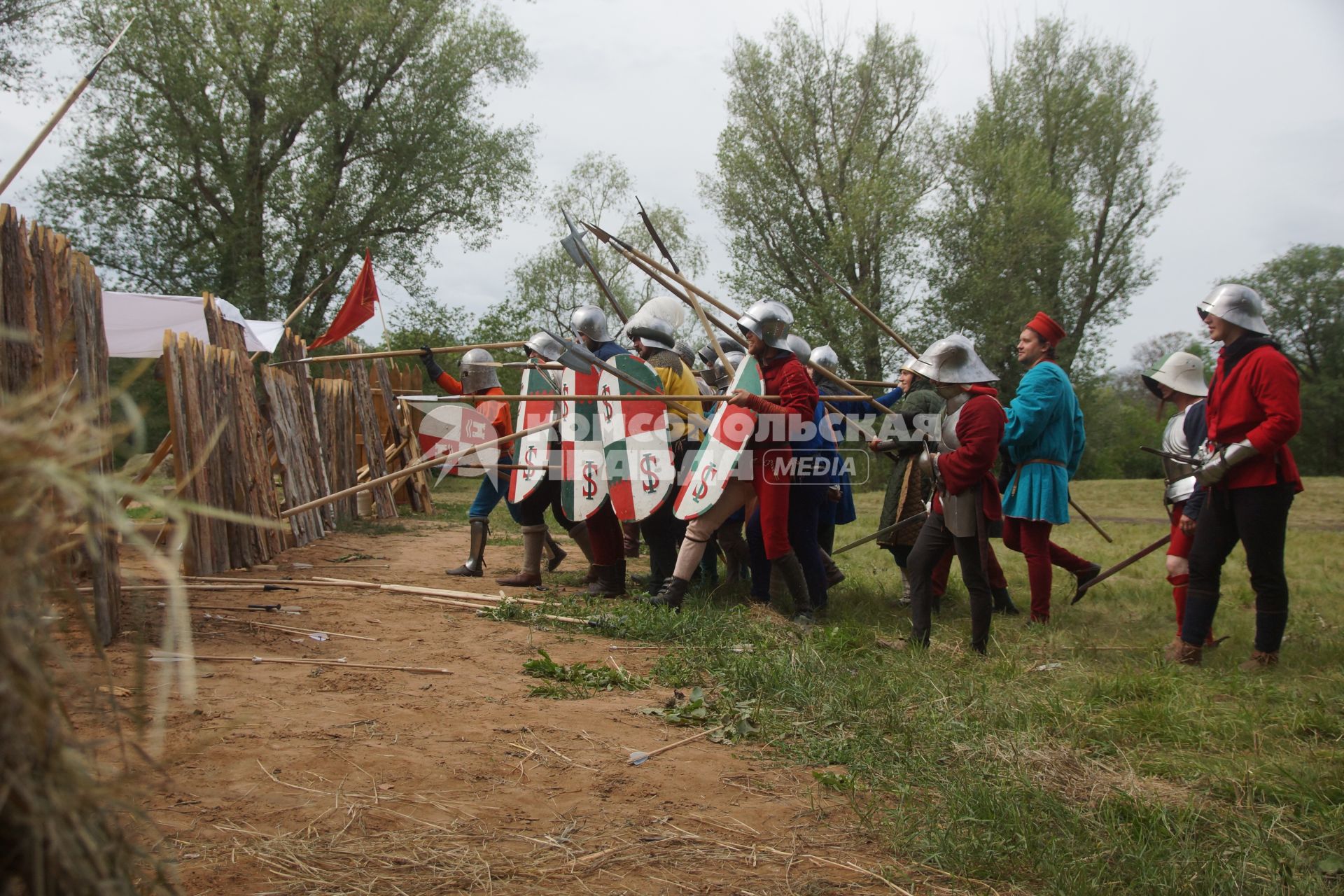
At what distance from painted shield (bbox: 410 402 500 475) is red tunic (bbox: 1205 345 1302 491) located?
4.24m

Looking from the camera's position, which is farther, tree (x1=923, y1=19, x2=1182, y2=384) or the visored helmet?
tree (x1=923, y1=19, x2=1182, y2=384)

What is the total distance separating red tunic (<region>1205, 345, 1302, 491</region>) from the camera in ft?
15.3

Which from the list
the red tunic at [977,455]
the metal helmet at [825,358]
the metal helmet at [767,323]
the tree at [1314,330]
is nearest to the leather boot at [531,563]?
the metal helmet at [767,323]

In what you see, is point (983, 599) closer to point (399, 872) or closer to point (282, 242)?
point (399, 872)

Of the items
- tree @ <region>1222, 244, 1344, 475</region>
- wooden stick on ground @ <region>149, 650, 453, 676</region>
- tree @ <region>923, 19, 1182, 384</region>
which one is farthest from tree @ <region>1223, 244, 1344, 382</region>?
wooden stick on ground @ <region>149, 650, 453, 676</region>

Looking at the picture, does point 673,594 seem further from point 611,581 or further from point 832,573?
point 832,573

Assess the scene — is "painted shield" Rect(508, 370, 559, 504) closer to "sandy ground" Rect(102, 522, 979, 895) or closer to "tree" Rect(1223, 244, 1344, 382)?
"sandy ground" Rect(102, 522, 979, 895)

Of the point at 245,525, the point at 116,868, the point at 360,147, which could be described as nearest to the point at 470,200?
the point at 360,147

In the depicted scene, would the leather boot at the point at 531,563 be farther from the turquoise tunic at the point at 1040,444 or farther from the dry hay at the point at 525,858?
the dry hay at the point at 525,858

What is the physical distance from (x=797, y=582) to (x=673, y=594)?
0.72 meters

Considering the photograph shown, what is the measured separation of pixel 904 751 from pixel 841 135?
2393cm

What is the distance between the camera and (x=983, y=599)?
16.5 ft

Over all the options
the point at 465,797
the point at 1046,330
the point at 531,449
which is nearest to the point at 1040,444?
the point at 1046,330

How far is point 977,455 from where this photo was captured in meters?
4.95
